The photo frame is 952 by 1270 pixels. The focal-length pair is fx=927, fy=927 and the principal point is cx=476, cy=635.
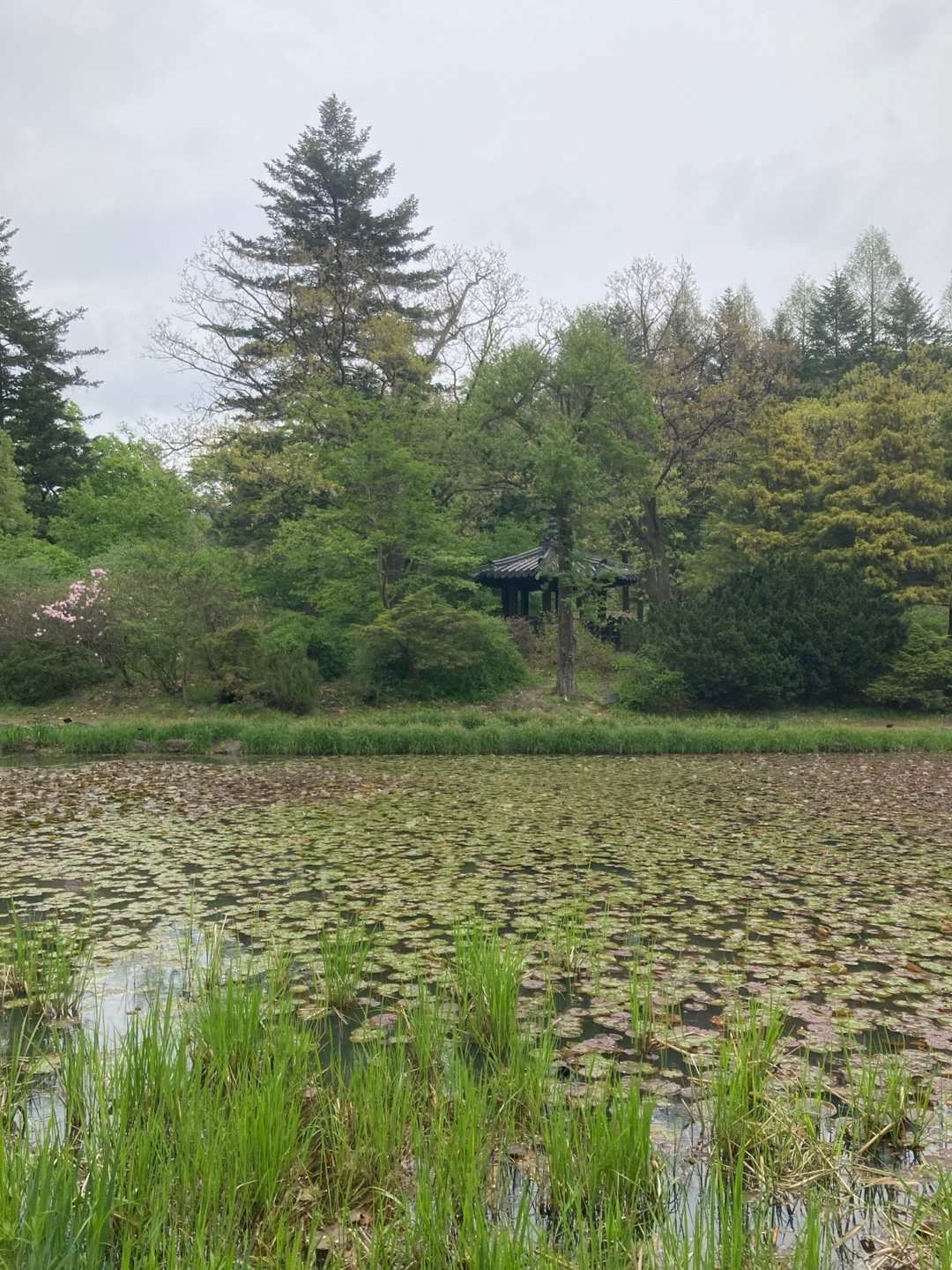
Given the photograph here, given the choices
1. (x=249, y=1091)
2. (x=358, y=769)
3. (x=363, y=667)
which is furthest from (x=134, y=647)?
(x=249, y=1091)

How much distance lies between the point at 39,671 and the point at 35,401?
16.0m

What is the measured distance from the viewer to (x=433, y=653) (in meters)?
18.1

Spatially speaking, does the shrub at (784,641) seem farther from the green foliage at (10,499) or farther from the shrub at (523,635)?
the green foliage at (10,499)

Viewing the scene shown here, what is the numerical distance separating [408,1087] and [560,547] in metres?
16.8

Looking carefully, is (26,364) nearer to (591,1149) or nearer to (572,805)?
(572,805)

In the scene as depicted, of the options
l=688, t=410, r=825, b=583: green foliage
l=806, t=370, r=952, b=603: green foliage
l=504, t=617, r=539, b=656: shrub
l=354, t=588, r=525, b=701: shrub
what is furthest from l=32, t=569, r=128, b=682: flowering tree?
l=806, t=370, r=952, b=603: green foliage

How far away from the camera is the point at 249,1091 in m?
2.70

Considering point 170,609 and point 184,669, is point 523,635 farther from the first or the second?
point 170,609

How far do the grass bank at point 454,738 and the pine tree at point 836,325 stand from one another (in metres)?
23.7

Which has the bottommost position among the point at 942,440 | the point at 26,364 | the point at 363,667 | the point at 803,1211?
the point at 803,1211

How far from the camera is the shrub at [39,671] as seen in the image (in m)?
17.9

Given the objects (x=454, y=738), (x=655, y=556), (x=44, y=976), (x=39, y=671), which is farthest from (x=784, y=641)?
(x=44, y=976)

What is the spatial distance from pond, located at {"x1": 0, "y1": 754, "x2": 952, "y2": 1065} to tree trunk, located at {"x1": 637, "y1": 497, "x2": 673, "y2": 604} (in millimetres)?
15449

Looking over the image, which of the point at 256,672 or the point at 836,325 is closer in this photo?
the point at 256,672
